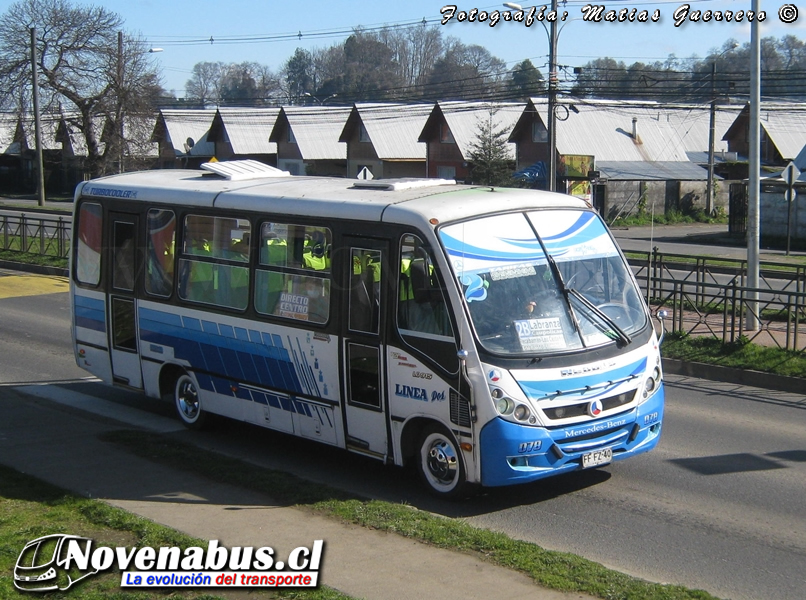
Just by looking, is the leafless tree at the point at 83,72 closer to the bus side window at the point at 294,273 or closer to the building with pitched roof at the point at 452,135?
the building with pitched roof at the point at 452,135

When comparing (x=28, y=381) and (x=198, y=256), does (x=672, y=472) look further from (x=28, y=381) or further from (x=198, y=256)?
(x=28, y=381)

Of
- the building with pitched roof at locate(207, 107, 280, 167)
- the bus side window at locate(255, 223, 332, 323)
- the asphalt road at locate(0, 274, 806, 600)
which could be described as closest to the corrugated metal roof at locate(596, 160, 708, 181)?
the building with pitched roof at locate(207, 107, 280, 167)

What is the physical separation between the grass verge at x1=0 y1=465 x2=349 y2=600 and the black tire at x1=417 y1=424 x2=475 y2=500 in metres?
2.19

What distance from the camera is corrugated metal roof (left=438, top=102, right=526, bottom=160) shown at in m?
55.7

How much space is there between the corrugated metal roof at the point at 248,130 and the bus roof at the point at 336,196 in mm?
57000

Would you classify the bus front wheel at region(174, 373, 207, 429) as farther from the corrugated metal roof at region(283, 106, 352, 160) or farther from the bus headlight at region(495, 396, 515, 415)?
the corrugated metal roof at region(283, 106, 352, 160)

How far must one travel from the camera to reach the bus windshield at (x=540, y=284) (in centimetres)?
791

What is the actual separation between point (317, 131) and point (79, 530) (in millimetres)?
60538

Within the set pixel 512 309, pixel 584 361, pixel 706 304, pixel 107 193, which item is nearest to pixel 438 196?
pixel 512 309

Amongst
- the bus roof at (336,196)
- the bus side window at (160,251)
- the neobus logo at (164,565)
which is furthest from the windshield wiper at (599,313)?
the bus side window at (160,251)

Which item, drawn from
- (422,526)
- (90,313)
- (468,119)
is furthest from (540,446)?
(468,119)

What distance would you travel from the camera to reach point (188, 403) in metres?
10.9

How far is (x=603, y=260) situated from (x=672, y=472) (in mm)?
2119

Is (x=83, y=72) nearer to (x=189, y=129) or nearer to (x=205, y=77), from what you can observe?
(x=189, y=129)
